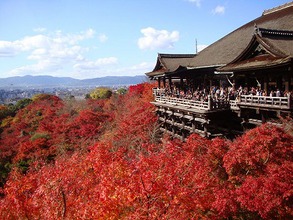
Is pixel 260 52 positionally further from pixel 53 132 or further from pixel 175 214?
pixel 53 132

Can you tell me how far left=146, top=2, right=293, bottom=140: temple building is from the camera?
15.6 meters

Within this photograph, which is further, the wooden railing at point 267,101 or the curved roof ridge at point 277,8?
the curved roof ridge at point 277,8

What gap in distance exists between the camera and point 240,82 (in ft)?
68.2

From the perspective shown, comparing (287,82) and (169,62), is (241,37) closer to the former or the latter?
(169,62)

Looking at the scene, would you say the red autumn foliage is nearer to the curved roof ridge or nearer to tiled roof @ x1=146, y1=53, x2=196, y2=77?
tiled roof @ x1=146, y1=53, x2=196, y2=77

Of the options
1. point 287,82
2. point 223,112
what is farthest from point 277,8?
point 223,112

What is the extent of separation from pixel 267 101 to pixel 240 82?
587 cm

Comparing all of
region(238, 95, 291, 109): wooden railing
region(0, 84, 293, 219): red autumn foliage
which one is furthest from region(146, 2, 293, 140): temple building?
region(0, 84, 293, 219): red autumn foliage

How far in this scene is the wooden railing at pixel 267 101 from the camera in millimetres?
14163

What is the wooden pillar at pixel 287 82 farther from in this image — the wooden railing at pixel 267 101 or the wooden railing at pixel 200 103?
the wooden railing at pixel 200 103

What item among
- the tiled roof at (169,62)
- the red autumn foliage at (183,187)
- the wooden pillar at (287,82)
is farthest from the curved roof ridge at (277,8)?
the red autumn foliage at (183,187)

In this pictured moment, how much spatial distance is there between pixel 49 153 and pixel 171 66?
16427 mm

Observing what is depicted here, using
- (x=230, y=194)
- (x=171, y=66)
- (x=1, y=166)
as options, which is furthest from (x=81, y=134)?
Result: (x=230, y=194)

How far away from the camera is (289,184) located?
9.31 metres
